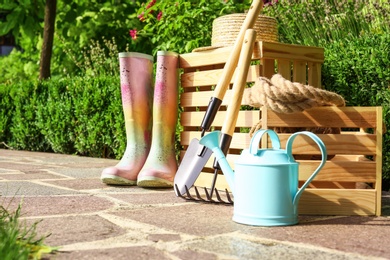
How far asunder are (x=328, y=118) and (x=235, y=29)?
3.03ft

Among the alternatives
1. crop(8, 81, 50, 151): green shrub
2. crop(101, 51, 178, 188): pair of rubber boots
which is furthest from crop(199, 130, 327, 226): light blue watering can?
crop(8, 81, 50, 151): green shrub

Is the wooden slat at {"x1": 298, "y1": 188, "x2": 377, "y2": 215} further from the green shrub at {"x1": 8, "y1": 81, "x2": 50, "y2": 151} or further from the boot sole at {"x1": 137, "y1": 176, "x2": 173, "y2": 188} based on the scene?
the green shrub at {"x1": 8, "y1": 81, "x2": 50, "y2": 151}

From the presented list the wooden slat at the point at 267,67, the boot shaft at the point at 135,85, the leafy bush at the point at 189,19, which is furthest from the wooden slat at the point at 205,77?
the leafy bush at the point at 189,19

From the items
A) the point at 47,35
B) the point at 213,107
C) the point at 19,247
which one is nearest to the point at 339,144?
the point at 213,107

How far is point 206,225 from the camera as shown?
2.11 metres

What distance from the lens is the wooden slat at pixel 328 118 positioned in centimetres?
235

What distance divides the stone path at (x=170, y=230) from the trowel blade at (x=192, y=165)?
9 centimetres

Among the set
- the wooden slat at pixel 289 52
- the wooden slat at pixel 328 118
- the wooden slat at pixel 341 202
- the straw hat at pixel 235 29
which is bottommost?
the wooden slat at pixel 341 202

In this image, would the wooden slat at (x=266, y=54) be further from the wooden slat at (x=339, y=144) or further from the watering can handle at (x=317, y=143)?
the watering can handle at (x=317, y=143)

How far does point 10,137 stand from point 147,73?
13.8 feet

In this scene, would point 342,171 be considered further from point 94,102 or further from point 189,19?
point 94,102

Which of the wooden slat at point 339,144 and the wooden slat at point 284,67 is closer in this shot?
the wooden slat at point 339,144

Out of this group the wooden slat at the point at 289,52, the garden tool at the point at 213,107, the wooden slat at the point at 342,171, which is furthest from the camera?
the wooden slat at the point at 289,52

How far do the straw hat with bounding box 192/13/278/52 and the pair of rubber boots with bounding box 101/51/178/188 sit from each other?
0.96ft
